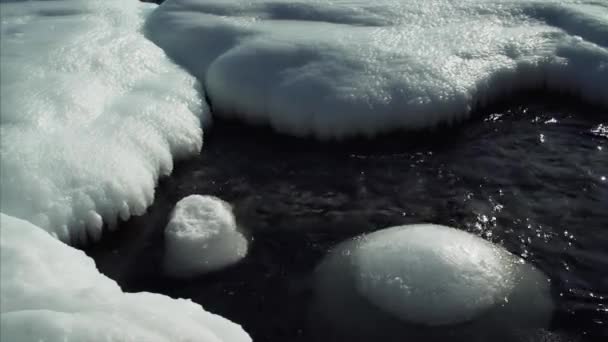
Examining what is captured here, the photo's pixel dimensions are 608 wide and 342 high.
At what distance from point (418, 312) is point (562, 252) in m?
1.21

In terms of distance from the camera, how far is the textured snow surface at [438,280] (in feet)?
12.0

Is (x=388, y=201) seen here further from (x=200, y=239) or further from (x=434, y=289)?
(x=200, y=239)

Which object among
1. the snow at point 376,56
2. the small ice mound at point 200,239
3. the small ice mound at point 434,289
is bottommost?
the small ice mound at point 200,239

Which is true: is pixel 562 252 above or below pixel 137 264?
above

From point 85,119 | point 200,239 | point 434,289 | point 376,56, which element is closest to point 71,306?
point 200,239

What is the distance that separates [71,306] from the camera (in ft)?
8.91

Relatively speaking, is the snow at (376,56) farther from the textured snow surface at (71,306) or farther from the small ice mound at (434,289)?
the textured snow surface at (71,306)

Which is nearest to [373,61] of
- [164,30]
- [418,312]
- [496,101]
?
[496,101]

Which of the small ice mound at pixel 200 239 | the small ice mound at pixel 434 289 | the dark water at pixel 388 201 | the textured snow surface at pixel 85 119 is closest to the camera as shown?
the small ice mound at pixel 434 289

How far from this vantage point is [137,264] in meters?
4.20

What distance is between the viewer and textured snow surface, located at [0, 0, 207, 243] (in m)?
4.22

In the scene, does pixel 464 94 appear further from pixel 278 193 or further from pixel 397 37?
pixel 278 193

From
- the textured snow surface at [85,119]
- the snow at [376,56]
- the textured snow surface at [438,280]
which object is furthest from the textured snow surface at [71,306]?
the snow at [376,56]

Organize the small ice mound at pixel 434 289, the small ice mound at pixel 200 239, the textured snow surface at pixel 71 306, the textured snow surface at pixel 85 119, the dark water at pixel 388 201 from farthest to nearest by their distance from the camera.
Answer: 1. the textured snow surface at pixel 85 119
2. the small ice mound at pixel 200 239
3. the dark water at pixel 388 201
4. the small ice mound at pixel 434 289
5. the textured snow surface at pixel 71 306
